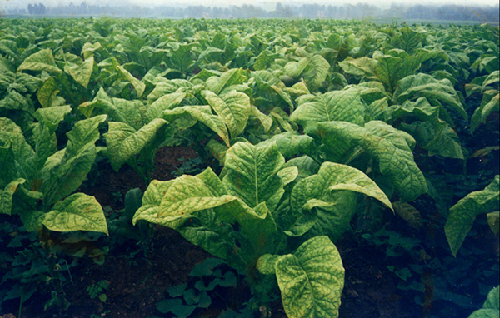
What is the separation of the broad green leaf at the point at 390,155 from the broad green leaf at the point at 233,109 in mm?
615

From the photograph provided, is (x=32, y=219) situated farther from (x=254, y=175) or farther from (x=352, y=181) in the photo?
(x=352, y=181)

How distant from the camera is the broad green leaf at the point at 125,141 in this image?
204 centimetres

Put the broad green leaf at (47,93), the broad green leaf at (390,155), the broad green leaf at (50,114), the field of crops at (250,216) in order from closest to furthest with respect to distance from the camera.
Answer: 1. the field of crops at (250,216)
2. the broad green leaf at (390,155)
3. the broad green leaf at (50,114)
4. the broad green leaf at (47,93)

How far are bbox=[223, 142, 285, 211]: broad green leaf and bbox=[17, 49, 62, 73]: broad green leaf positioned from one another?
2.32 m

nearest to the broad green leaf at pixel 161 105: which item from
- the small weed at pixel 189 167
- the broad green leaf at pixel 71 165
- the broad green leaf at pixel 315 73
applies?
the broad green leaf at pixel 71 165

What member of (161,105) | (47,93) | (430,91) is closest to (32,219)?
(161,105)

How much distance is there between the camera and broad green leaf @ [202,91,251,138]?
7.66ft

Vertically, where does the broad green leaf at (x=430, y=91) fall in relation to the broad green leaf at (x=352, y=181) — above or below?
above

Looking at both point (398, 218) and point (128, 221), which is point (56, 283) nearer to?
point (128, 221)

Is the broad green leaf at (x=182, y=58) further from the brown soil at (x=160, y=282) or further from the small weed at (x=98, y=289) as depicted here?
the small weed at (x=98, y=289)

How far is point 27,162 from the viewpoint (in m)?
1.97

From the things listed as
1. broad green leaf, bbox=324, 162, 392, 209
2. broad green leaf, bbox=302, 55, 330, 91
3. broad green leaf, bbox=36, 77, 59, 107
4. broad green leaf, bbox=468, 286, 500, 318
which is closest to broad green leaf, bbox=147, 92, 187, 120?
broad green leaf, bbox=324, 162, 392, 209

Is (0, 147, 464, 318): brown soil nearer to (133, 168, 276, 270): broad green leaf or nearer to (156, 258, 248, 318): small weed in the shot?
(156, 258, 248, 318): small weed

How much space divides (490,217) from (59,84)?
3.53 meters
